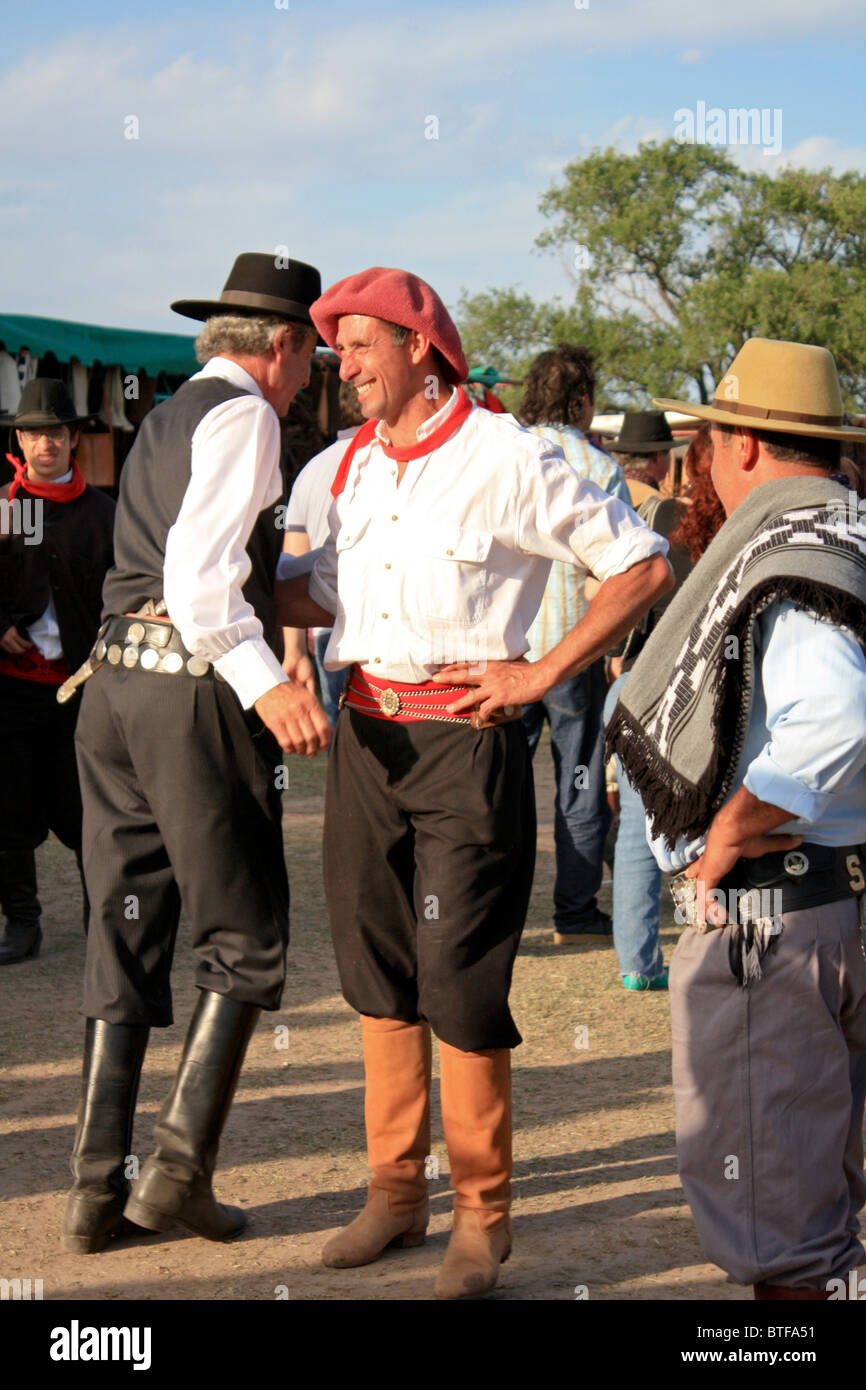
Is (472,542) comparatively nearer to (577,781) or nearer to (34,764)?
(577,781)

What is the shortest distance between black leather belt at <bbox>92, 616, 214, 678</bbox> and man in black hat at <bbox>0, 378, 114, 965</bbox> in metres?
2.82

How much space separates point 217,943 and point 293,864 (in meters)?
4.80

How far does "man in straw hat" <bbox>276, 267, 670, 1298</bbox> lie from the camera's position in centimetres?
318

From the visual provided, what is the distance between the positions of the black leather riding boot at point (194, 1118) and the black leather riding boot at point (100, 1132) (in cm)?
12

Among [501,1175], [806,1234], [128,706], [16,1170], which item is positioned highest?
[128,706]

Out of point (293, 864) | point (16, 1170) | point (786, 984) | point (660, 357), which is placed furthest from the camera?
point (660, 357)

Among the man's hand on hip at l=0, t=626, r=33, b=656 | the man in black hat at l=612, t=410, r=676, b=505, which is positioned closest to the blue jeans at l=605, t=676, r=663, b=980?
the man in black hat at l=612, t=410, r=676, b=505

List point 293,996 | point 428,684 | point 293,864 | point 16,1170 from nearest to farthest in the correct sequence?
point 428,684
point 16,1170
point 293,996
point 293,864

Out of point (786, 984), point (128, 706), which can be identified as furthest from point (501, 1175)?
point (128, 706)

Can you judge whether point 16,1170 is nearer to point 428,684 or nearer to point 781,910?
point 428,684

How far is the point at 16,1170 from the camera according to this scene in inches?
154

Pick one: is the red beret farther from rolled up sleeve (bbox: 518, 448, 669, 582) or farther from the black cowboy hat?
the black cowboy hat

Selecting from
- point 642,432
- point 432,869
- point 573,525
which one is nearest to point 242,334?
point 573,525

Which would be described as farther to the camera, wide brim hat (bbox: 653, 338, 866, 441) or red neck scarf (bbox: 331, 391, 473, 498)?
red neck scarf (bbox: 331, 391, 473, 498)
